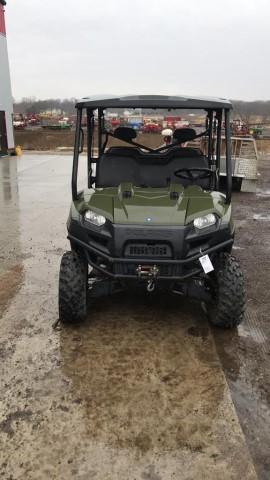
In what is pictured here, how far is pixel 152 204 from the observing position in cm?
336

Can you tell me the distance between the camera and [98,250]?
324 cm

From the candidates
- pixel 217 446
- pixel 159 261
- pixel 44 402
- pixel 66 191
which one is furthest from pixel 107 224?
pixel 66 191

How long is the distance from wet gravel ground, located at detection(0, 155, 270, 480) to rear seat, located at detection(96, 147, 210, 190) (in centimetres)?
105

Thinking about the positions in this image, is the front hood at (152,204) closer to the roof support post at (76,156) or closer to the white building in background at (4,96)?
the roof support post at (76,156)

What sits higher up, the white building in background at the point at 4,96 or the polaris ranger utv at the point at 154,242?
the white building in background at the point at 4,96

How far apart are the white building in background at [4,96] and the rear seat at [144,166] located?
51.7ft

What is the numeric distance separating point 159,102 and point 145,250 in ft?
3.78

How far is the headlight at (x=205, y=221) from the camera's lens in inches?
126

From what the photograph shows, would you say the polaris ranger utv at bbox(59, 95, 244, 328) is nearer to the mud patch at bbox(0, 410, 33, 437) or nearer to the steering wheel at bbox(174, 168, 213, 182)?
the steering wheel at bbox(174, 168, 213, 182)

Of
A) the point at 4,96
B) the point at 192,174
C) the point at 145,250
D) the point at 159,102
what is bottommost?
the point at 145,250

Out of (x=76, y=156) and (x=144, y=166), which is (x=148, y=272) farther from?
(x=144, y=166)

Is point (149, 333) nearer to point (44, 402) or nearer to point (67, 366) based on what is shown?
point (67, 366)

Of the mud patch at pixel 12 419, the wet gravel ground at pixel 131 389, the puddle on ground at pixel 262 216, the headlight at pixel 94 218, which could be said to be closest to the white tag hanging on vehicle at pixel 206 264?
the wet gravel ground at pixel 131 389

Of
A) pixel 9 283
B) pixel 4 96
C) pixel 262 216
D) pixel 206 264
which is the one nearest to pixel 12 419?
pixel 206 264
